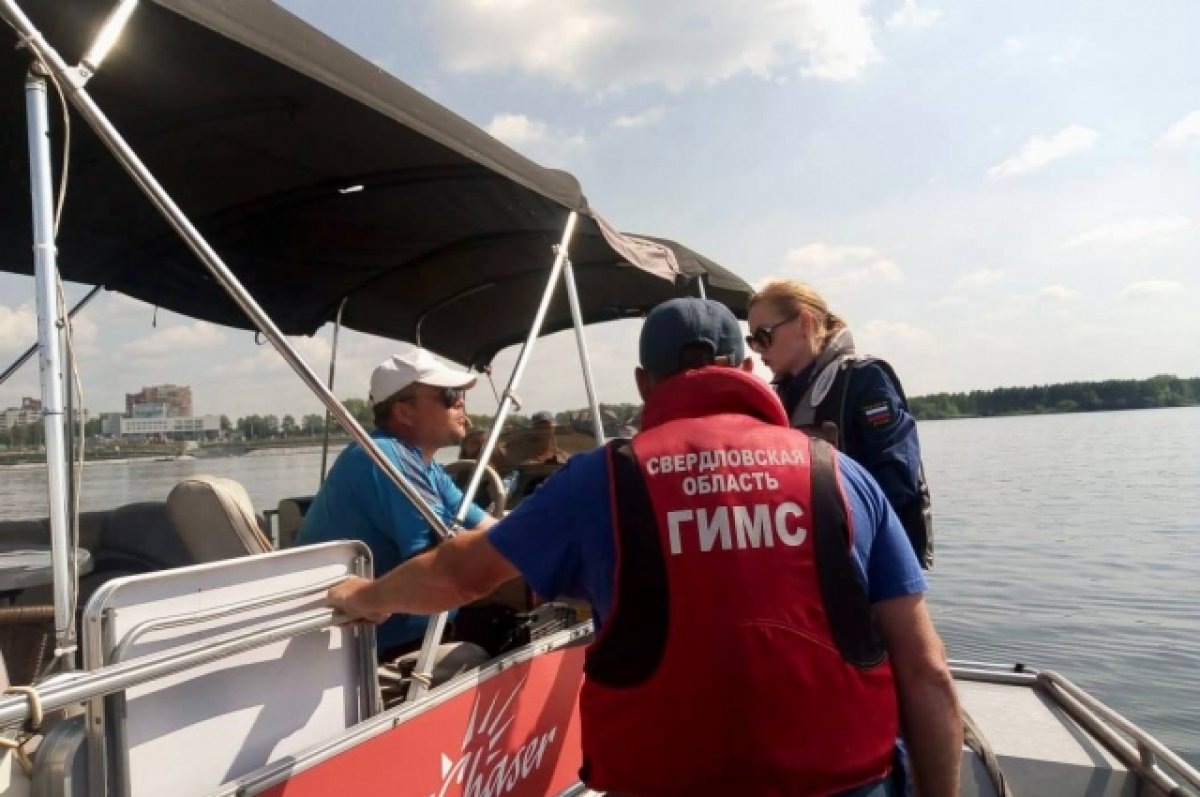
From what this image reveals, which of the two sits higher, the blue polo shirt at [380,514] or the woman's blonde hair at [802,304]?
the woman's blonde hair at [802,304]

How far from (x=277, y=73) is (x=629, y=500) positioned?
Result: 1611mm

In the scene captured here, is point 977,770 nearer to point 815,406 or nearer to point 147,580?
point 815,406

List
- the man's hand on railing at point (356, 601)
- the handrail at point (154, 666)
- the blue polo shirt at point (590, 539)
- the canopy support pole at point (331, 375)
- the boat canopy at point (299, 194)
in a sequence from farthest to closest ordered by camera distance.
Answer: the canopy support pole at point (331, 375) → the boat canopy at point (299, 194) → the man's hand on railing at point (356, 601) → the blue polo shirt at point (590, 539) → the handrail at point (154, 666)

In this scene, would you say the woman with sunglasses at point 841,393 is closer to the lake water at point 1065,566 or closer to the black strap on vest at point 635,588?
the black strap on vest at point 635,588

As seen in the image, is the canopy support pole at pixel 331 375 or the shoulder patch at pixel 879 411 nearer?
the shoulder patch at pixel 879 411

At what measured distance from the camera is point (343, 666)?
210cm

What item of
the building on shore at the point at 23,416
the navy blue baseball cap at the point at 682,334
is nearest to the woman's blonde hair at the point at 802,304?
the navy blue baseball cap at the point at 682,334

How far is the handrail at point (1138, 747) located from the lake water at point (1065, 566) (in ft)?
9.21

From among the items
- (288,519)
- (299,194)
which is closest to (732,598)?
(299,194)

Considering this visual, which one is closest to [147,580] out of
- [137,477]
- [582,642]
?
[582,642]

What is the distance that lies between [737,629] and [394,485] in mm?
1470

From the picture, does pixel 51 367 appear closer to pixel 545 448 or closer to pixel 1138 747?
pixel 1138 747

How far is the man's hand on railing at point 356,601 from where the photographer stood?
191cm

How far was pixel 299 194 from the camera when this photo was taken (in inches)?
146
